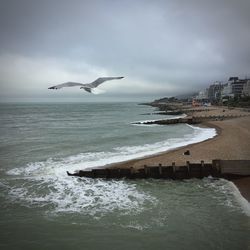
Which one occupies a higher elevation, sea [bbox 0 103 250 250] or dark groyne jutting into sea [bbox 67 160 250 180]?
dark groyne jutting into sea [bbox 67 160 250 180]

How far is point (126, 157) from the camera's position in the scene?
92.2 ft

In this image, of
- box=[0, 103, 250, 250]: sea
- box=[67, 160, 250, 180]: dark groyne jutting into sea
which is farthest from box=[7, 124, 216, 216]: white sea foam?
box=[67, 160, 250, 180]: dark groyne jutting into sea

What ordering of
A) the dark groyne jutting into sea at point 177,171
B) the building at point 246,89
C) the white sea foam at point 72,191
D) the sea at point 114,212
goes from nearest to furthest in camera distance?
the sea at point 114,212 → the white sea foam at point 72,191 → the dark groyne jutting into sea at point 177,171 → the building at point 246,89

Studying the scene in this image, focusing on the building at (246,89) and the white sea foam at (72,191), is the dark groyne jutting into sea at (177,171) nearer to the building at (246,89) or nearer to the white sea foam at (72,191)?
the white sea foam at (72,191)

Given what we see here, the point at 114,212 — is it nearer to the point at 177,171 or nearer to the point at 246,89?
the point at 177,171

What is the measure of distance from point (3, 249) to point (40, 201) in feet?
17.4

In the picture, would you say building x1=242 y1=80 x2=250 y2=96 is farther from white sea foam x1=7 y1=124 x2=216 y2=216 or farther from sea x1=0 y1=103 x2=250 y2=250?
sea x1=0 y1=103 x2=250 y2=250

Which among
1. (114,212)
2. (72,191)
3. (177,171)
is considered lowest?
(114,212)

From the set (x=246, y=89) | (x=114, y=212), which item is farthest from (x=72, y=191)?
(x=246, y=89)

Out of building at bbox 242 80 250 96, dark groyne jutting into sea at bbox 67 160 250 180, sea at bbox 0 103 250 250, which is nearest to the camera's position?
sea at bbox 0 103 250 250

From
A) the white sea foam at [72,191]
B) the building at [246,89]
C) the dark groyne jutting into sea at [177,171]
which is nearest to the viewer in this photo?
the white sea foam at [72,191]

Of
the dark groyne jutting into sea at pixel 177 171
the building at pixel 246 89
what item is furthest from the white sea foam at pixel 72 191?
the building at pixel 246 89

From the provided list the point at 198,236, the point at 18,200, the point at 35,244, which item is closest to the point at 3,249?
the point at 35,244

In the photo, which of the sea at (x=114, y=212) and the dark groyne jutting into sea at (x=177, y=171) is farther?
the dark groyne jutting into sea at (x=177, y=171)
